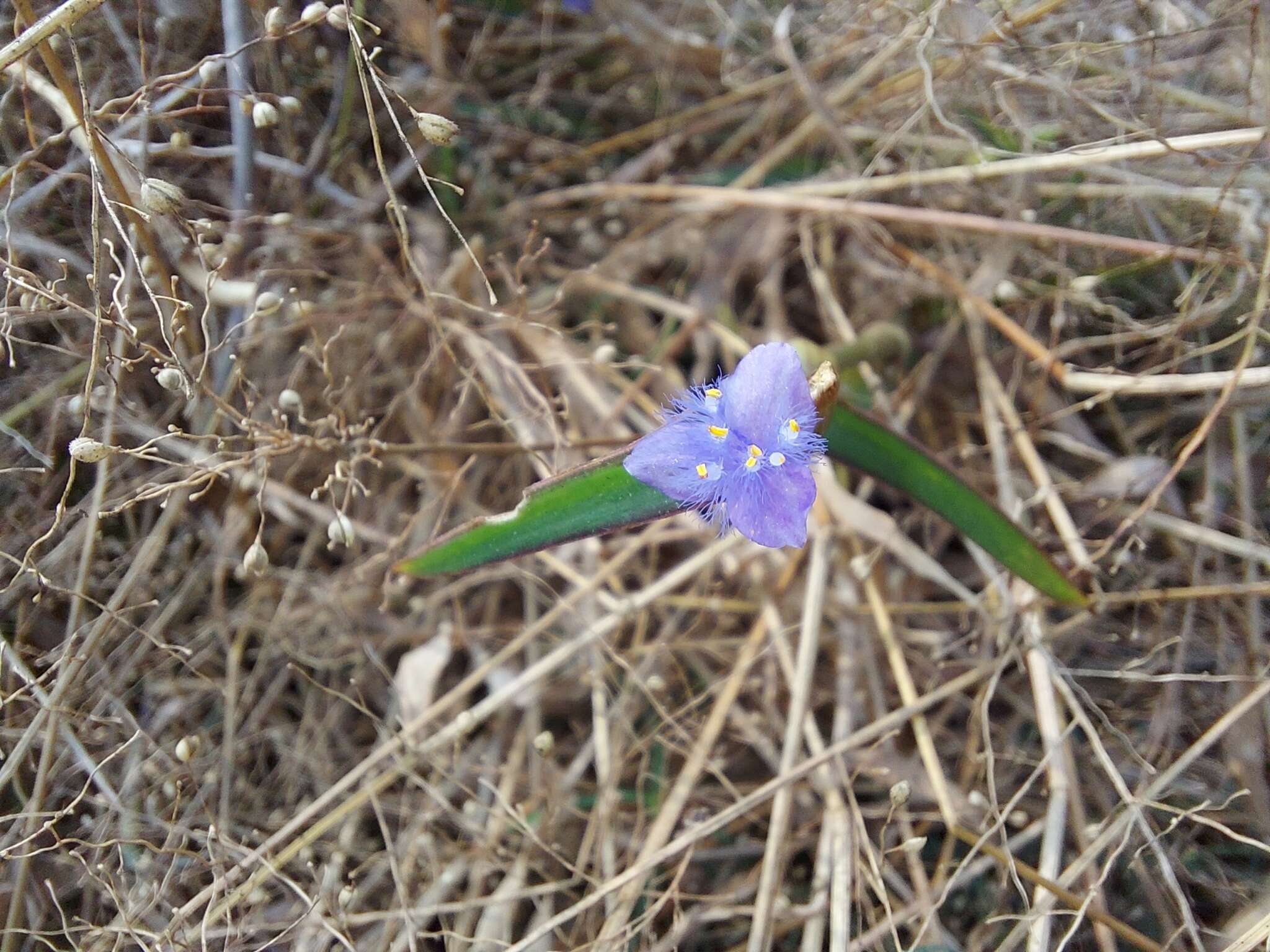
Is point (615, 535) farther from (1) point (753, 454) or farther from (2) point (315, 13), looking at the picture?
(2) point (315, 13)

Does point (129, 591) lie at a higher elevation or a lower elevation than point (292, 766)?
higher

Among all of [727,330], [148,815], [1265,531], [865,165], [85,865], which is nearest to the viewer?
[85,865]

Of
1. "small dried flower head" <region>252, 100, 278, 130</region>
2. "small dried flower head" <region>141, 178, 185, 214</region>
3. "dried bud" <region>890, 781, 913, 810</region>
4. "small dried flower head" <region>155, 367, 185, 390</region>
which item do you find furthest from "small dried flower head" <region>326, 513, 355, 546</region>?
"dried bud" <region>890, 781, 913, 810</region>

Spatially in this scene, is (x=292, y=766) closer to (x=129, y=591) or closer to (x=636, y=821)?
(x=129, y=591)

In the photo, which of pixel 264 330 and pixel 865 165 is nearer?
pixel 264 330

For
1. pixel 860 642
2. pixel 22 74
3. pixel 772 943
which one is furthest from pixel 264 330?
pixel 772 943

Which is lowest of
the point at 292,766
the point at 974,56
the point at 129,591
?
the point at 292,766

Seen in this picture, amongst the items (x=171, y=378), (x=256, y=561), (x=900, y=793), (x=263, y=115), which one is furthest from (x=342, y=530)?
(x=900, y=793)
